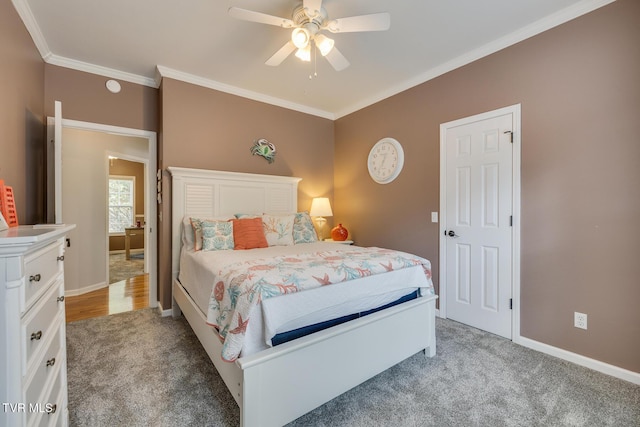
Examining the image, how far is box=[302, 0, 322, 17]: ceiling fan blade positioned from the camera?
185cm

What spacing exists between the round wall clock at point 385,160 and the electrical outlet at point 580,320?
2119mm

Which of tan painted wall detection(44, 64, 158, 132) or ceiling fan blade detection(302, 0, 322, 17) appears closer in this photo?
ceiling fan blade detection(302, 0, 322, 17)

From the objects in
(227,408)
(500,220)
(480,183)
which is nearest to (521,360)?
(500,220)

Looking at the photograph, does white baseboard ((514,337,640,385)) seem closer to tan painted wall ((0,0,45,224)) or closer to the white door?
the white door

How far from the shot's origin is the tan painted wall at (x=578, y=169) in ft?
6.28

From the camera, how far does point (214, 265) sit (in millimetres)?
2016

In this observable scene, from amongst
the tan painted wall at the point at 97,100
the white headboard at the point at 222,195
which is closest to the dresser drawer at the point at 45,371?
the white headboard at the point at 222,195

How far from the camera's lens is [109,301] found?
350cm

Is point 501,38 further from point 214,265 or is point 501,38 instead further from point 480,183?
point 214,265

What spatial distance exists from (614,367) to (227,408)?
2680 millimetres

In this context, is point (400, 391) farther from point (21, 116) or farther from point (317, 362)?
point (21, 116)

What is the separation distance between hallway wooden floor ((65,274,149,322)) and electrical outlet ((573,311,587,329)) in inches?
169

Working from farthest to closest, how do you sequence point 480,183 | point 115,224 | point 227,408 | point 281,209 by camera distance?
point 115,224, point 281,209, point 480,183, point 227,408

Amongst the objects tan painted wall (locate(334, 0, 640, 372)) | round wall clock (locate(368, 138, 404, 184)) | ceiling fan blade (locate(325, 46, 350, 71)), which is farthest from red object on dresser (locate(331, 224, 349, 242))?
ceiling fan blade (locate(325, 46, 350, 71))
